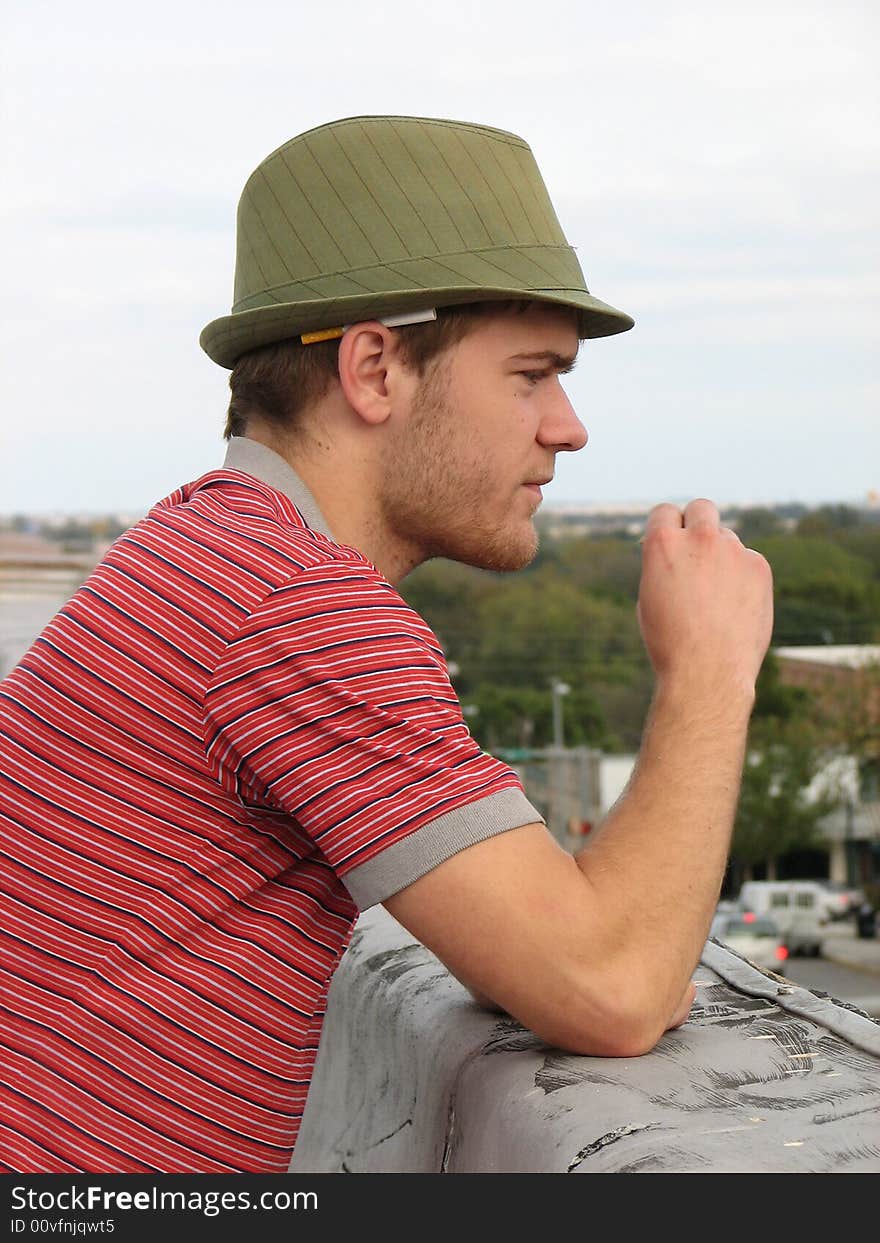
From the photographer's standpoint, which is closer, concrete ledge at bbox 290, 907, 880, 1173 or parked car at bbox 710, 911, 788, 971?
concrete ledge at bbox 290, 907, 880, 1173

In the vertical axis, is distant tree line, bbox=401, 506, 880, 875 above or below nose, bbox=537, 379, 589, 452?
below

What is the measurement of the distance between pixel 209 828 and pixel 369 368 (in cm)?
61

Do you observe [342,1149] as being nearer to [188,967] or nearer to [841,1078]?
[188,967]

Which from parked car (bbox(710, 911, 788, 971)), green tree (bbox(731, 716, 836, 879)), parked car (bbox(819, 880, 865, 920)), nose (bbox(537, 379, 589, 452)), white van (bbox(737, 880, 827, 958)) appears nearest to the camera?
nose (bbox(537, 379, 589, 452))

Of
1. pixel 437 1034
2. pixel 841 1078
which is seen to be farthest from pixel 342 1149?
pixel 841 1078

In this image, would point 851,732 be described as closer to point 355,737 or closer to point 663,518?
point 663,518

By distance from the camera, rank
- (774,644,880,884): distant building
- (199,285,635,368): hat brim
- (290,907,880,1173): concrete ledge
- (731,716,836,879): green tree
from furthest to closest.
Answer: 1. (731,716,836,879): green tree
2. (774,644,880,884): distant building
3. (199,285,635,368): hat brim
4. (290,907,880,1173): concrete ledge

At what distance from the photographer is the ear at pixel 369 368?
2.05 m

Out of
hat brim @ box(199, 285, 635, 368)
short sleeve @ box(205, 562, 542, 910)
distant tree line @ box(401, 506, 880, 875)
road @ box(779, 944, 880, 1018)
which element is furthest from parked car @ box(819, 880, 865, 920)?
short sleeve @ box(205, 562, 542, 910)

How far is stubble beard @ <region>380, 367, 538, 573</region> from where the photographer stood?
2078 millimetres

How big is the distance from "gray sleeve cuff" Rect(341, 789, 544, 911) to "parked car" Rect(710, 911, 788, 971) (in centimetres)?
3462

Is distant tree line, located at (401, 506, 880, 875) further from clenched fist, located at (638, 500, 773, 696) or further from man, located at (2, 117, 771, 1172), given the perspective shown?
man, located at (2, 117, 771, 1172)

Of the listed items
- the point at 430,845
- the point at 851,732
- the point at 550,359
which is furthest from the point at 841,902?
the point at 430,845

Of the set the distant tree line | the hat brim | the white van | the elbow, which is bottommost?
the white van
